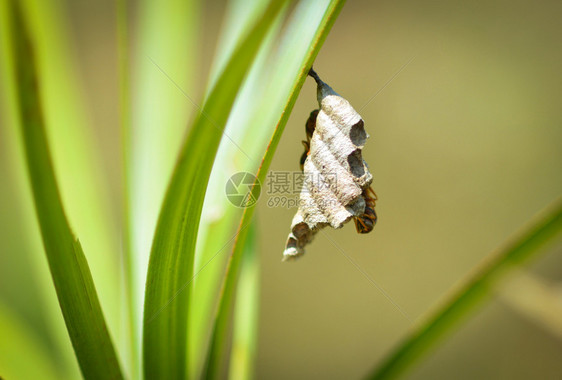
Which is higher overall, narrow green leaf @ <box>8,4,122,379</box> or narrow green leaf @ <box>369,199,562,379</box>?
narrow green leaf @ <box>8,4,122,379</box>

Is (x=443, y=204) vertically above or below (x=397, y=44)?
below

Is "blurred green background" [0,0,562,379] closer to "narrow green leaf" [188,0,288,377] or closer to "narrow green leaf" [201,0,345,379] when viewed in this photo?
"narrow green leaf" [188,0,288,377]

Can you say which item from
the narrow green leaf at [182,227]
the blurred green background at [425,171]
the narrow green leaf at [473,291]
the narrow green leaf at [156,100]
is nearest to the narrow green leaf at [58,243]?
the narrow green leaf at [182,227]

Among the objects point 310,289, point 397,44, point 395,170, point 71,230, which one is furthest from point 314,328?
point 71,230

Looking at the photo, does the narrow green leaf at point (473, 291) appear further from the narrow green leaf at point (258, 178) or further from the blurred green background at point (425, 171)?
the blurred green background at point (425, 171)

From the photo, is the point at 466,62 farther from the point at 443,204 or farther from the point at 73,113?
the point at 73,113

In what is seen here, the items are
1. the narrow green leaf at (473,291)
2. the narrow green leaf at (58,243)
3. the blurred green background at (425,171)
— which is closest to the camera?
the narrow green leaf at (58,243)

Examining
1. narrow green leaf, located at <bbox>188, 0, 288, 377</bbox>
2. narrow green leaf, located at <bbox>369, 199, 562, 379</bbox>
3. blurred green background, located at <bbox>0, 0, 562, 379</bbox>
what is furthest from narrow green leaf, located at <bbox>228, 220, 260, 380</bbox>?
blurred green background, located at <bbox>0, 0, 562, 379</bbox>
